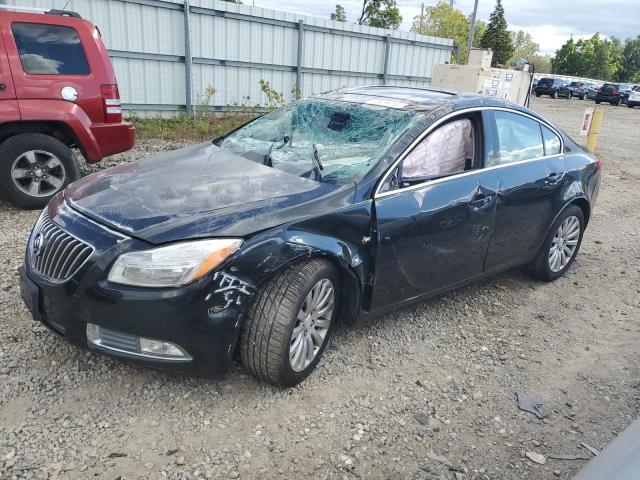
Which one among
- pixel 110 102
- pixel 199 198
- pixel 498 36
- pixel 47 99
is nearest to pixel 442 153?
pixel 199 198

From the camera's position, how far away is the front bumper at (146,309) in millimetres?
2572

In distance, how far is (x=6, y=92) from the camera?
5473mm

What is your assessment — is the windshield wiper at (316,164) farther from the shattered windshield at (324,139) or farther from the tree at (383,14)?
the tree at (383,14)

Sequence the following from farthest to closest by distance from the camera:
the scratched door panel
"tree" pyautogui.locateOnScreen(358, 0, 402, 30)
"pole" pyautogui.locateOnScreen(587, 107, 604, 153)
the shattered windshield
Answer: "tree" pyautogui.locateOnScreen(358, 0, 402, 30) → "pole" pyautogui.locateOnScreen(587, 107, 604, 153) → the shattered windshield → the scratched door panel

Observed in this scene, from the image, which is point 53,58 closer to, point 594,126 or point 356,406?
point 356,406

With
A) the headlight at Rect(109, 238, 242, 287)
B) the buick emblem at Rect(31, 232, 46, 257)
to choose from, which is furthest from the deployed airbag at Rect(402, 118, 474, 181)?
the buick emblem at Rect(31, 232, 46, 257)

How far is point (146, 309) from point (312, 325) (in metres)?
0.92

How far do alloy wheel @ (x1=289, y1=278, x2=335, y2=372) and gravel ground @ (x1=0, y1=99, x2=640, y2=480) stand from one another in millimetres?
197

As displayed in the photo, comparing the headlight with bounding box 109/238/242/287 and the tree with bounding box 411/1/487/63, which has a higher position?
the tree with bounding box 411/1/487/63

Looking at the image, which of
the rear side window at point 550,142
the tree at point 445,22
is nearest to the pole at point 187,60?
the rear side window at point 550,142

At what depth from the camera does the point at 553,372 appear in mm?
3535

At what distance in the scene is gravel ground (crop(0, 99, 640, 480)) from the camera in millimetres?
2537

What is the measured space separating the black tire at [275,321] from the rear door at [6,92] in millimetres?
4154

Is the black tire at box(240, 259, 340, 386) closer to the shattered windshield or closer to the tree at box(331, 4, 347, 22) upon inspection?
the shattered windshield
